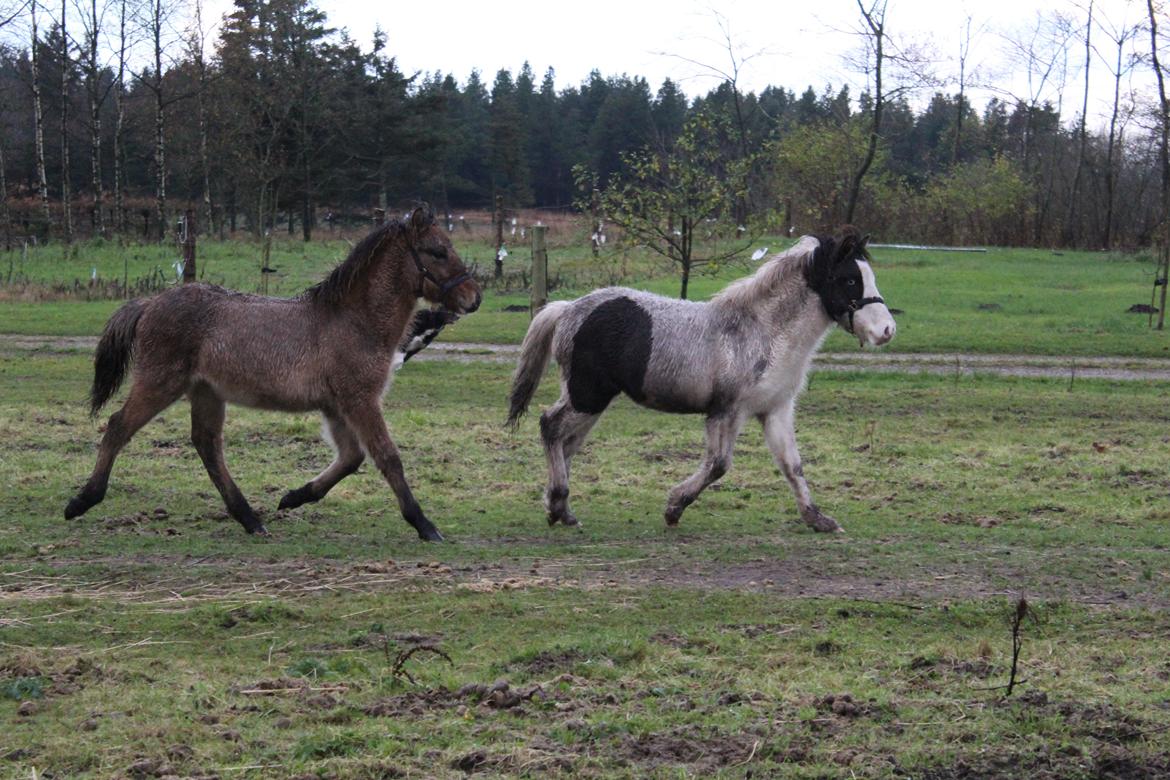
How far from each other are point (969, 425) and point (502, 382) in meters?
6.66

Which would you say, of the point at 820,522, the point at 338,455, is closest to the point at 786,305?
the point at 820,522

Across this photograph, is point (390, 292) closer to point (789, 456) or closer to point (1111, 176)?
point (789, 456)

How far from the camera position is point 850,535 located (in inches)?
368

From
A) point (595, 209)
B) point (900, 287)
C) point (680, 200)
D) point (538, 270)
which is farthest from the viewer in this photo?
point (900, 287)

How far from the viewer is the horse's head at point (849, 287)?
9.59 metres

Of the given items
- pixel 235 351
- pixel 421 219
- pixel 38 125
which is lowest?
pixel 235 351

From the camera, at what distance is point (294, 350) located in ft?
29.9

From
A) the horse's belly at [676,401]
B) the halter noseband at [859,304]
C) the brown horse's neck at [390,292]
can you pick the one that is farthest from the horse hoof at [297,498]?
the halter noseband at [859,304]

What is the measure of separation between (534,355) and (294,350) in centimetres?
201

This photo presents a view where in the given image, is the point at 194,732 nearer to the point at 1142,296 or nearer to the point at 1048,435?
the point at 1048,435

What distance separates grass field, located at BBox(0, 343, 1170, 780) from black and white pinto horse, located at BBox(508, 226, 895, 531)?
0.61 metres

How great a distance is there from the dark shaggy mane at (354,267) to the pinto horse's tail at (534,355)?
1401mm

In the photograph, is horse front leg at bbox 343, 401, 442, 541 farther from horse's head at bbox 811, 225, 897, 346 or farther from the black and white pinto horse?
horse's head at bbox 811, 225, 897, 346

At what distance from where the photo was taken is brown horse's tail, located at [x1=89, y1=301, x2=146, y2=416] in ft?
30.7
